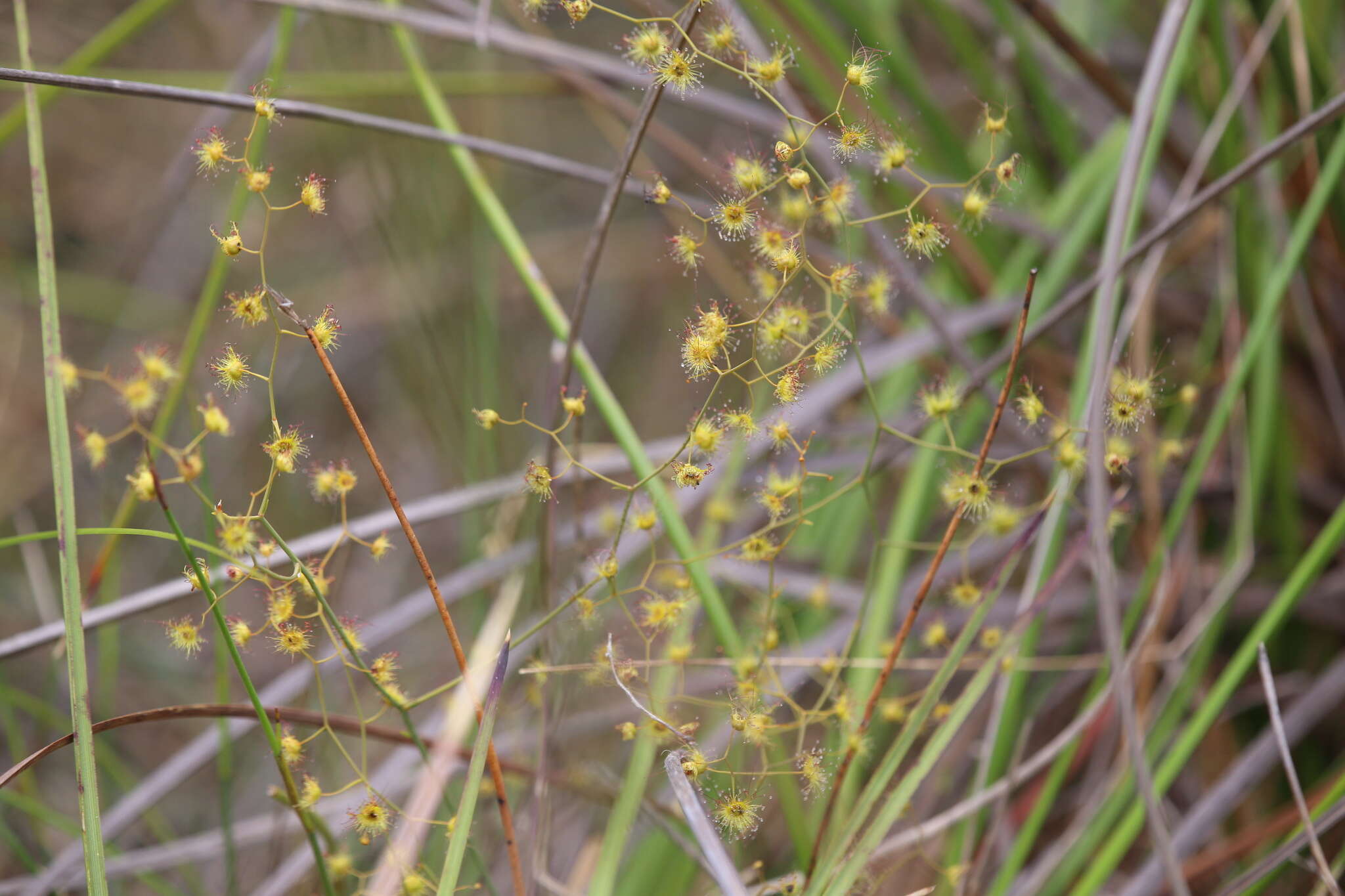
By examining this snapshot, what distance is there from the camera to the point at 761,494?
39cm

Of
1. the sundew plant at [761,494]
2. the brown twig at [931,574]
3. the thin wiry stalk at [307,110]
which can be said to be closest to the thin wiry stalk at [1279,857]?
the sundew plant at [761,494]

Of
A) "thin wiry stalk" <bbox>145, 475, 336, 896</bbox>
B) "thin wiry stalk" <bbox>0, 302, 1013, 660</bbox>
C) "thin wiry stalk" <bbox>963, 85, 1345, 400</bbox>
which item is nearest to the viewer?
"thin wiry stalk" <bbox>145, 475, 336, 896</bbox>

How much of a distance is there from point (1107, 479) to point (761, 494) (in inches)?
5.3

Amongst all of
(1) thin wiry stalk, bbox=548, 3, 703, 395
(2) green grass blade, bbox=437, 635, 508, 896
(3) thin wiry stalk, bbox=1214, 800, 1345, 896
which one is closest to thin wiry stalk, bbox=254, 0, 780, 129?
(1) thin wiry stalk, bbox=548, 3, 703, 395

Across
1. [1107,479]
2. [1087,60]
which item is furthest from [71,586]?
[1087,60]

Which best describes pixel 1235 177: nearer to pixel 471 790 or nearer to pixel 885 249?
pixel 885 249

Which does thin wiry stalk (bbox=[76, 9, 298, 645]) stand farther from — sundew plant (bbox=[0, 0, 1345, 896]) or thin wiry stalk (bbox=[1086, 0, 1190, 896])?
thin wiry stalk (bbox=[1086, 0, 1190, 896])

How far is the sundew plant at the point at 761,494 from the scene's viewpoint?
1.14 feet

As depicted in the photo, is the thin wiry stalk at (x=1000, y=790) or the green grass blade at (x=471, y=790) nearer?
the green grass blade at (x=471, y=790)

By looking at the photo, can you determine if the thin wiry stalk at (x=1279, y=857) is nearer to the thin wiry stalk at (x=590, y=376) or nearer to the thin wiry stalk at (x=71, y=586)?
the thin wiry stalk at (x=590, y=376)

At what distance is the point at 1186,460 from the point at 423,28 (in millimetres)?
632

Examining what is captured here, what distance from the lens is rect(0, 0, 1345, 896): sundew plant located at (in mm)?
348

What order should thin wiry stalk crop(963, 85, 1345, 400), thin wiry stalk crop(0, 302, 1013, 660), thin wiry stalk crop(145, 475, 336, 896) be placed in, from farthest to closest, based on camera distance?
thin wiry stalk crop(0, 302, 1013, 660) → thin wiry stalk crop(963, 85, 1345, 400) → thin wiry stalk crop(145, 475, 336, 896)

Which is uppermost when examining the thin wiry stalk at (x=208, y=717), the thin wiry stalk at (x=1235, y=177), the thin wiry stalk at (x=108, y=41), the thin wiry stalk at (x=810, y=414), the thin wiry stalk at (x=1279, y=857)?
the thin wiry stalk at (x=108, y=41)
